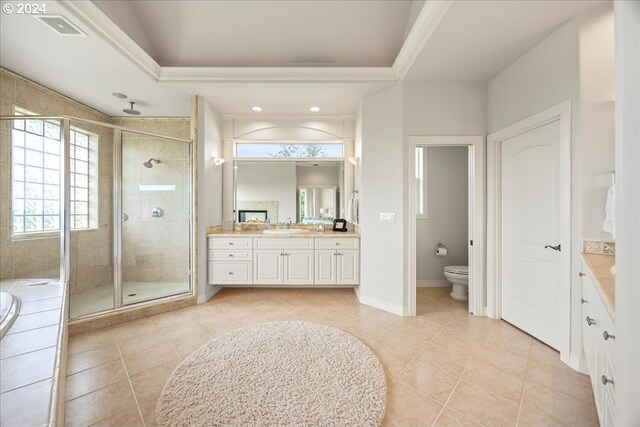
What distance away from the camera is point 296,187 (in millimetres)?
3854

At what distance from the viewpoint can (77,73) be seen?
2701 millimetres

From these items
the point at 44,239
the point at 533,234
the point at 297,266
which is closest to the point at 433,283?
the point at 533,234

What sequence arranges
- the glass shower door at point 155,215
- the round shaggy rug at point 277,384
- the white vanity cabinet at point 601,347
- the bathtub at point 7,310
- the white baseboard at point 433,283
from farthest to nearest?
the white baseboard at point 433,283
the glass shower door at point 155,215
the bathtub at point 7,310
the round shaggy rug at point 277,384
the white vanity cabinet at point 601,347

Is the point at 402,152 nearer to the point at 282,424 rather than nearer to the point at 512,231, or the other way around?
the point at 512,231

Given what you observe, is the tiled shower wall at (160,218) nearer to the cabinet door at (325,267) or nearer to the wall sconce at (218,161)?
the wall sconce at (218,161)

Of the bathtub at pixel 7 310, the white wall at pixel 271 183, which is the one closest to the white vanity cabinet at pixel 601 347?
the white wall at pixel 271 183

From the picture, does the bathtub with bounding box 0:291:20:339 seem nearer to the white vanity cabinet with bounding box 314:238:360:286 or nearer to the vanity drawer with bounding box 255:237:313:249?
the vanity drawer with bounding box 255:237:313:249

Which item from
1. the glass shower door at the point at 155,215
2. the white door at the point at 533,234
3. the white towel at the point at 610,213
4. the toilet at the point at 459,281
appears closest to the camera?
the white towel at the point at 610,213

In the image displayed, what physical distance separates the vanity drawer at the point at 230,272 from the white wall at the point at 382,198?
1519 millimetres

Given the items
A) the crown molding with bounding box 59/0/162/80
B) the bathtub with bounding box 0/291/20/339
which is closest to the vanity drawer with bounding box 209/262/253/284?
the bathtub with bounding box 0/291/20/339

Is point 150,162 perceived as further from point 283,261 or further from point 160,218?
point 283,261

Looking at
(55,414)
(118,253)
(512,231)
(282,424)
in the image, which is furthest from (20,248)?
(512,231)

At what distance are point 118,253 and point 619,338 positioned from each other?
152 inches

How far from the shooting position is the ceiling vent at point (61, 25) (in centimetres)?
192
